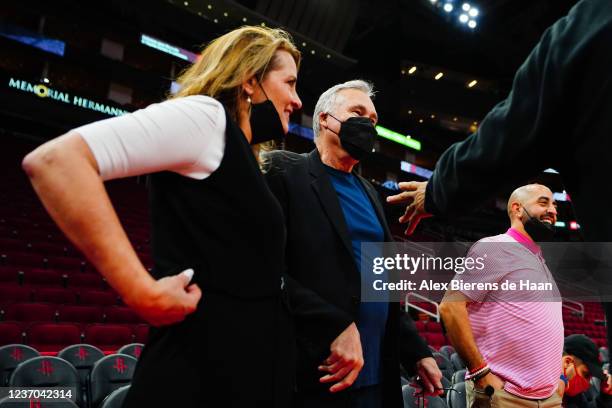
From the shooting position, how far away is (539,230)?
2.21 meters

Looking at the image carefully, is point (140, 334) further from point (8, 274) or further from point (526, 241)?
point (526, 241)

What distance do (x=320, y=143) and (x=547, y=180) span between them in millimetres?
20683

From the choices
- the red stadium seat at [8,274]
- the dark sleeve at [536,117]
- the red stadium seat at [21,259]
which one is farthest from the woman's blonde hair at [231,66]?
the red stadium seat at [21,259]

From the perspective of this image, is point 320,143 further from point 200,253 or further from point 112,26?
point 112,26

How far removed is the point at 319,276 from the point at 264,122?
1.59 feet

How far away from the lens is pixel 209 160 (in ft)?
2.86

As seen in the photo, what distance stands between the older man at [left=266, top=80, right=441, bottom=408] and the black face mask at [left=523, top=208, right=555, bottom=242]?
997 mm

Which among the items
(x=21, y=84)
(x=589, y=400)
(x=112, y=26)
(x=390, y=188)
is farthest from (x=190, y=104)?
(x=390, y=188)

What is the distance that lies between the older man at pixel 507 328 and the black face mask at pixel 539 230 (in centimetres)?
12

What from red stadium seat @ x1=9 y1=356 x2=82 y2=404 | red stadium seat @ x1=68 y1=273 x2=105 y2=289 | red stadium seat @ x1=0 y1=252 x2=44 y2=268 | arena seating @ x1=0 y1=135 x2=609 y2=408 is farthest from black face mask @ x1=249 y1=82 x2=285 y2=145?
red stadium seat @ x1=0 y1=252 x2=44 y2=268

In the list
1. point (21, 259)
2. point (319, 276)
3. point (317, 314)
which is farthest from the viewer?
point (21, 259)

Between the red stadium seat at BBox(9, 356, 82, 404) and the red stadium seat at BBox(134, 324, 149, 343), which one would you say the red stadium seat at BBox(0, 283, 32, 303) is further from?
the red stadium seat at BBox(9, 356, 82, 404)

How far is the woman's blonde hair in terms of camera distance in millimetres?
1053

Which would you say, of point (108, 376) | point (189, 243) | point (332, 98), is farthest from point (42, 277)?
point (189, 243)
